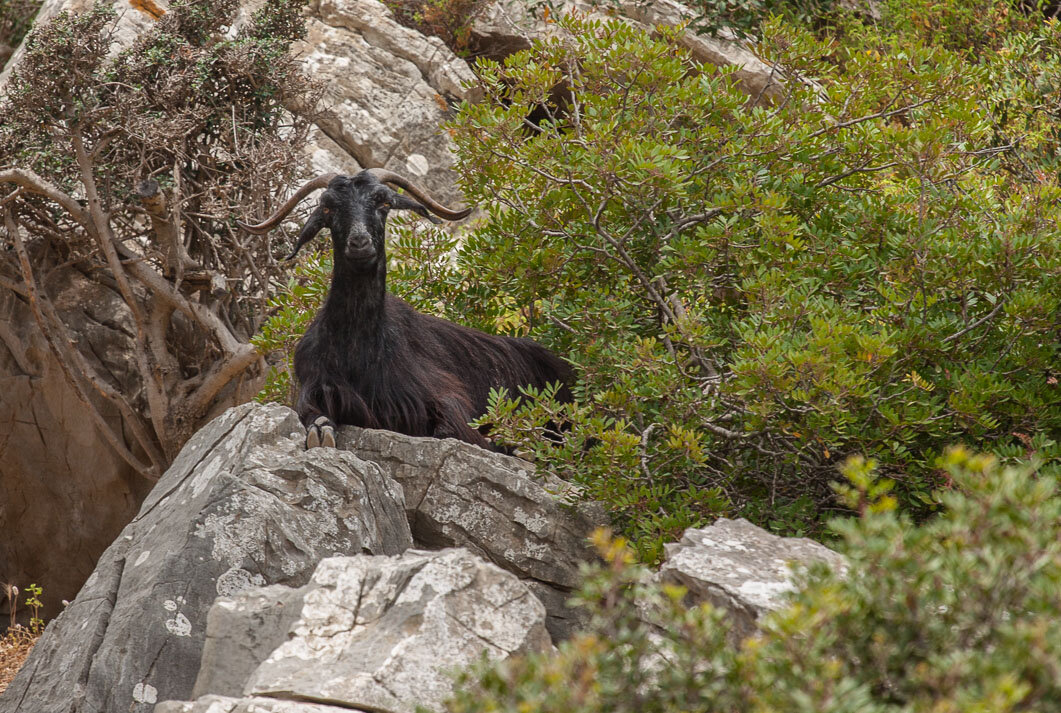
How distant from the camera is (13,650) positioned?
805 centimetres

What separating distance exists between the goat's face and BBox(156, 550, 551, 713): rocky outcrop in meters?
2.94

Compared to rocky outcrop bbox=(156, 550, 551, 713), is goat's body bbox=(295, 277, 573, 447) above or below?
below

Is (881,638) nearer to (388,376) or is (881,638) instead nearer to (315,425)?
(315,425)

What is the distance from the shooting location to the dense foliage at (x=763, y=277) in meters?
4.71

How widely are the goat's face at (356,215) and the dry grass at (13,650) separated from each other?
11.6 feet

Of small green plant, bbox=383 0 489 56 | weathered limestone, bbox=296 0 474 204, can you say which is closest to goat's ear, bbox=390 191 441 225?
weathered limestone, bbox=296 0 474 204

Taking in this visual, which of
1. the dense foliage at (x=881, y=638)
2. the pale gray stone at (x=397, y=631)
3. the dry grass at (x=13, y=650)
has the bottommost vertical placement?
the dry grass at (x=13, y=650)

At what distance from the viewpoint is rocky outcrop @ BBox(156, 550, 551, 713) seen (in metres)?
3.21

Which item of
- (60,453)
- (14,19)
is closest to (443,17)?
(14,19)

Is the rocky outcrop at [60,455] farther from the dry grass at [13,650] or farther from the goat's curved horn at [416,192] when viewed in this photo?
the goat's curved horn at [416,192]

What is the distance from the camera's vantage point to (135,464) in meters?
9.44

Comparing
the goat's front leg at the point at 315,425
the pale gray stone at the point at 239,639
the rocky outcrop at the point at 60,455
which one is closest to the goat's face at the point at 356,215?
the goat's front leg at the point at 315,425

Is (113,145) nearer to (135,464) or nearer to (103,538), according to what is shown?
(135,464)

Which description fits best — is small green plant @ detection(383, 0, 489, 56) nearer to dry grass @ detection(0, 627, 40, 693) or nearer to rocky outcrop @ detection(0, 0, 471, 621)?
rocky outcrop @ detection(0, 0, 471, 621)
